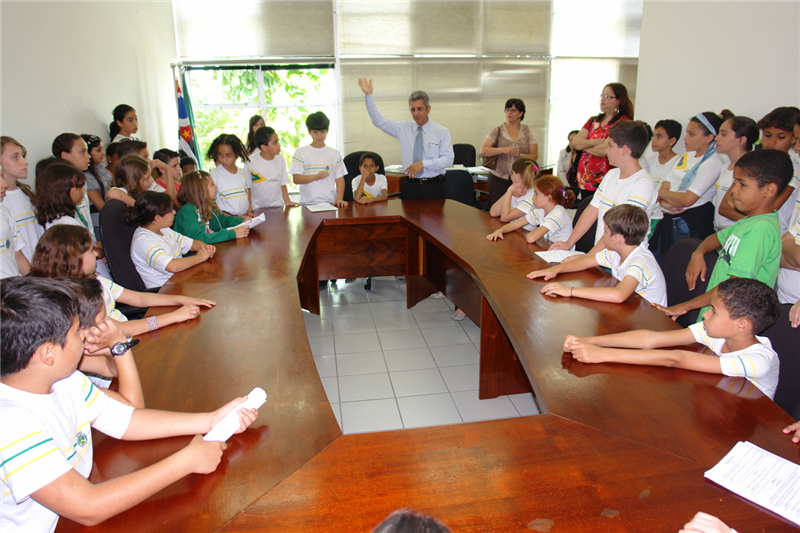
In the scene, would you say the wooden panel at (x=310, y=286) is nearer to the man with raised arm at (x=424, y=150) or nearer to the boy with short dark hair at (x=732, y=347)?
the man with raised arm at (x=424, y=150)

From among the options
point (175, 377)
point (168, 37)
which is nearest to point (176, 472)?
point (175, 377)

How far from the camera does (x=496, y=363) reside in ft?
9.32

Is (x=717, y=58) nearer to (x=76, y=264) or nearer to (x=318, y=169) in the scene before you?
(x=318, y=169)

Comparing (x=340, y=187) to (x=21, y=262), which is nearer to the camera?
(x=21, y=262)

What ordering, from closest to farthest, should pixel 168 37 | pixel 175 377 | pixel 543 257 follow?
pixel 175 377 < pixel 543 257 < pixel 168 37

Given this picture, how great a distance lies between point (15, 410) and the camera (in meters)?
0.97

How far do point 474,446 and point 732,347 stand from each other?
37.0 inches

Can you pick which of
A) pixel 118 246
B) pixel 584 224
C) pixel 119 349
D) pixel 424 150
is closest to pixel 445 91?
pixel 424 150

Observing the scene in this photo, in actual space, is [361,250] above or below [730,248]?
below

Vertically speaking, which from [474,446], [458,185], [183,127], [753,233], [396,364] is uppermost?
[183,127]

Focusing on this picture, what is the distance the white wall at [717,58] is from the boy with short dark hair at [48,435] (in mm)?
4400

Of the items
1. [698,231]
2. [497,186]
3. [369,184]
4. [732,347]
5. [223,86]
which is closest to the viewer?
[732,347]

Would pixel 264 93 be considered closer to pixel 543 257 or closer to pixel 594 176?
pixel 594 176

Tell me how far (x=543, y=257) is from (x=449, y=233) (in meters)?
0.78
